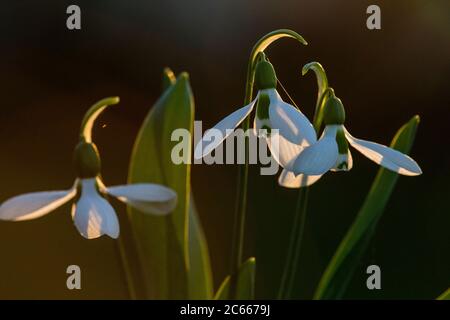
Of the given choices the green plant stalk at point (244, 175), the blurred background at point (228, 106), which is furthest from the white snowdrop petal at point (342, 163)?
the blurred background at point (228, 106)

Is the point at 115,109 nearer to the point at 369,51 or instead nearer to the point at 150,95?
the point at 150,95

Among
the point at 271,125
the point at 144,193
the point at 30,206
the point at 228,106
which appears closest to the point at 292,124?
the point at 271,125

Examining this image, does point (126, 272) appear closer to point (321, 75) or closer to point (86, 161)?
point (86, 161)

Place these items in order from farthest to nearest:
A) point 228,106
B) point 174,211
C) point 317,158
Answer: point 228,106 → point 174,211 → point 317,158

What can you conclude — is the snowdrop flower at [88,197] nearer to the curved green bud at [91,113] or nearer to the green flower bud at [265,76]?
the curved green bud at [91,113]

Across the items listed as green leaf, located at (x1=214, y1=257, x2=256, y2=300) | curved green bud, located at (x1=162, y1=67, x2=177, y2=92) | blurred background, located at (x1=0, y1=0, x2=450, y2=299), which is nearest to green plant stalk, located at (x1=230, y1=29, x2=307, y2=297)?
green leaf, located at (x1=214, y1=257, x2=256, y2=300)

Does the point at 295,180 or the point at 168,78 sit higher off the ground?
the point at 168,78
